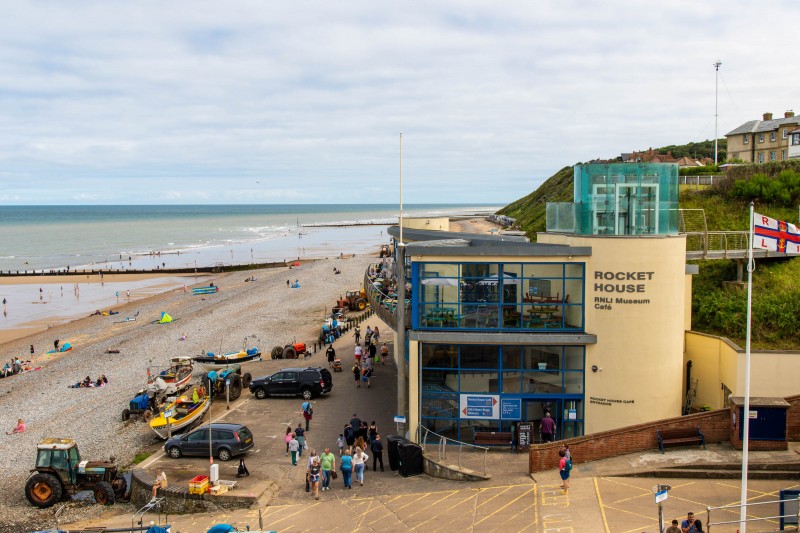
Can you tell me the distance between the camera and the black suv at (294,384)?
91.8ft

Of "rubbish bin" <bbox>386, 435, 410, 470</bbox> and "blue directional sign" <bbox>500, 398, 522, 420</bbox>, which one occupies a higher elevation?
"blue directional sign" <bbox>500, 398, 522, 420</bbox>

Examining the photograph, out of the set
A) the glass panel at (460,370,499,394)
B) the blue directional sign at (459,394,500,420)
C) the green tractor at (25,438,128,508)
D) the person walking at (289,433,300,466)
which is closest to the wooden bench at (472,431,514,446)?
the blue directional sign at (459,394,500,420)

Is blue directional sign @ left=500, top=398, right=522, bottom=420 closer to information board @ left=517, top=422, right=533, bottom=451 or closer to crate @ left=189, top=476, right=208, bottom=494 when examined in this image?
information board @ left=517, top=422, right=533, bottom=451

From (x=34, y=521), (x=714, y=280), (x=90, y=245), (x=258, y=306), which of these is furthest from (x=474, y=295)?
(x=90, y=245)

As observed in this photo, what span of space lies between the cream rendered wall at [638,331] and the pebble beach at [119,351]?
15.2m

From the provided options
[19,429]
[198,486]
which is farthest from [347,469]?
[19,429]

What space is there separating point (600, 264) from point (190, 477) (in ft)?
43.7

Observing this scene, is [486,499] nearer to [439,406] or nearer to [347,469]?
[347,469]

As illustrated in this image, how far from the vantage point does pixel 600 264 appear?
2072cm

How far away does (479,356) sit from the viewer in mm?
21266

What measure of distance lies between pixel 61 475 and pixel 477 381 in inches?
493

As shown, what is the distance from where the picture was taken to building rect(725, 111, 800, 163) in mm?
52447

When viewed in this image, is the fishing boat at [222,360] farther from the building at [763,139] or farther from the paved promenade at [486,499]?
the building at [763,139]

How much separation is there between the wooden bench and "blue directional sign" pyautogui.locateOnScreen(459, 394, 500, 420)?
814 millimetres
